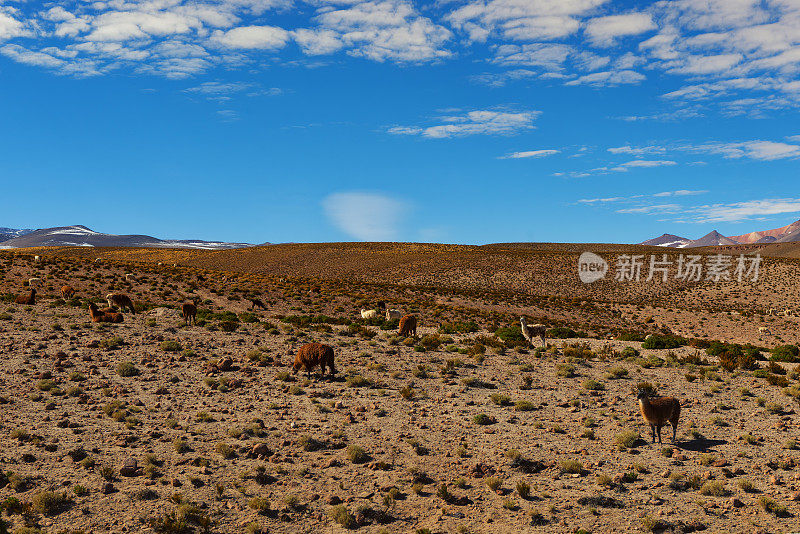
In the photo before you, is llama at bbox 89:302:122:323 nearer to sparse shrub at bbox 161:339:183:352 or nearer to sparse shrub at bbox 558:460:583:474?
sparse shrub at bbox 161:339:183:352

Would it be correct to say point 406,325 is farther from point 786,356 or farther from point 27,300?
point 27,300

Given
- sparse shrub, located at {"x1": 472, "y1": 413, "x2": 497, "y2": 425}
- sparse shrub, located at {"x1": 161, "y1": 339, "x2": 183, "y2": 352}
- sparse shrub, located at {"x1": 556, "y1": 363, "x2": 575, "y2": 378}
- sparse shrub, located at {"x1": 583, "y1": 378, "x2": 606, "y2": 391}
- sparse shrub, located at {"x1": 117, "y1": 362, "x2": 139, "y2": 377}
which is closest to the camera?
sparse shrub, located at {"x1": 472, "y1": 413, "x2": 497, "y2": 425}

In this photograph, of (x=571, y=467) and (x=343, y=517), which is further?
(x=571, y=467)

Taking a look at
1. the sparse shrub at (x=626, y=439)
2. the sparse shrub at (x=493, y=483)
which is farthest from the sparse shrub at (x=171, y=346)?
the sparse shrub at (x=626, y=439)

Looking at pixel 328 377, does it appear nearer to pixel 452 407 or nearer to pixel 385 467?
pixel 452 407

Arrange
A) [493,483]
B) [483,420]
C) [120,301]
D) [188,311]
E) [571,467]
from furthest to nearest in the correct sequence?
1. [120,301]
2. [188,311]
3. [483,420]
4. [571,467]
5. [493,483]

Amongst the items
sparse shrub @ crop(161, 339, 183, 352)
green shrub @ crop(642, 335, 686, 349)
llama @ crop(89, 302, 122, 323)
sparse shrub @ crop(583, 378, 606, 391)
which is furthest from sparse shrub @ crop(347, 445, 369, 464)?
green shrub @ crop(642, 335, 686, 349)

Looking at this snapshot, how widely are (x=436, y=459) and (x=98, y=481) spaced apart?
24.7 ft

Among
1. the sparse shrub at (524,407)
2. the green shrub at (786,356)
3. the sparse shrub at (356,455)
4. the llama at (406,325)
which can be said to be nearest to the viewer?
the sparse shrub at (356,455)

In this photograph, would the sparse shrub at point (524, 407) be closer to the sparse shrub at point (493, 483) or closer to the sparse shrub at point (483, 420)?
the sparse shrub at point (483, 420)

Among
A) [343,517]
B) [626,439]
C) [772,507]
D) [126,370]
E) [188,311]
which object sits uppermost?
[188,311]

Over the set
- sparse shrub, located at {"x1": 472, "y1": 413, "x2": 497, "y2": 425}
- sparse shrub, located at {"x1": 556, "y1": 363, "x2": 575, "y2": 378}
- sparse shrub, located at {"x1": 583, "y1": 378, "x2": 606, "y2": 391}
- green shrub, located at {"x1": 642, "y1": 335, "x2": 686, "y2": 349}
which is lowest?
sparse shrub, located at {"x1": 472, "y1": 413, "x2": 497, "y2": 425}

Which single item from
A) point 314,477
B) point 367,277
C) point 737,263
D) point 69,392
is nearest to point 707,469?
point 314,477

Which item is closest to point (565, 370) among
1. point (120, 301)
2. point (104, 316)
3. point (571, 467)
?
point (571, 467)
